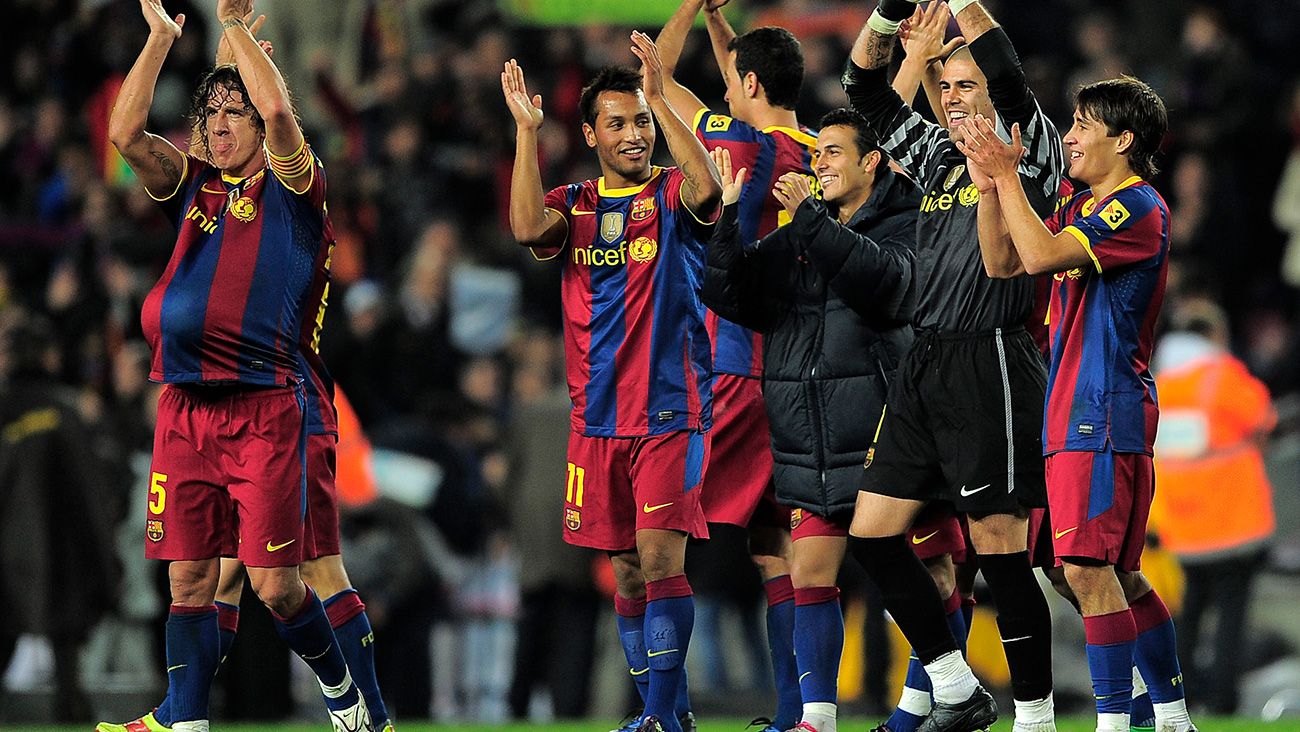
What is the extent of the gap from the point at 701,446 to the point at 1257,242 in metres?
9.63

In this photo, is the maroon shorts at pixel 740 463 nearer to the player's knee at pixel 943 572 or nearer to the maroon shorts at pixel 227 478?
the player's knee at pixel 943 572

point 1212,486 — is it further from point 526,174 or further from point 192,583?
point 192,583

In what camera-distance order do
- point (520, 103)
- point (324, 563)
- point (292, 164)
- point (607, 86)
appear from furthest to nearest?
point (324, 563), point (607, 86), point (520, 103), point (292, 164)

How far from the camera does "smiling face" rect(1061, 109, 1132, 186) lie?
7090 mm

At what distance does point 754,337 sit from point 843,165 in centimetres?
95

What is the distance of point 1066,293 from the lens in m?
7.11

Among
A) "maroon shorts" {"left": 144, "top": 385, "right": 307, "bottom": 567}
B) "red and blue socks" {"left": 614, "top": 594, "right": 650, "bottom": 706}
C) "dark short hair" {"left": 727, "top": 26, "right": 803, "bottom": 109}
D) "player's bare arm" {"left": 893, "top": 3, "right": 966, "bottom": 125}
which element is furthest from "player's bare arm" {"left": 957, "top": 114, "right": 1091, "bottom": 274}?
"maroon shorts" {"left": 144, "top": 385, "right": 307, "bottom": 567}

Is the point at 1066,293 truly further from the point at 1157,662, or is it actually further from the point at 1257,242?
the point at 1257,242

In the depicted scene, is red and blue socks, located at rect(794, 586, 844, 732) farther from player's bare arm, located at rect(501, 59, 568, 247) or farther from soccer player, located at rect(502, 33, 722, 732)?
player's bare arm, located at rect(501, 59, 568, 247)

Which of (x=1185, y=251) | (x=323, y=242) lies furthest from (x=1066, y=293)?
(x=1185, y=251)

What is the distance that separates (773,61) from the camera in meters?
8.48

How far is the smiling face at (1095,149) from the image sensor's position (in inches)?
279

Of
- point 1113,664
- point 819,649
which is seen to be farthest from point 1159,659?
point 819,649

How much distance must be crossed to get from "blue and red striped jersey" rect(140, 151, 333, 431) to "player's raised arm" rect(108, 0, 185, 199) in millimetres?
163
